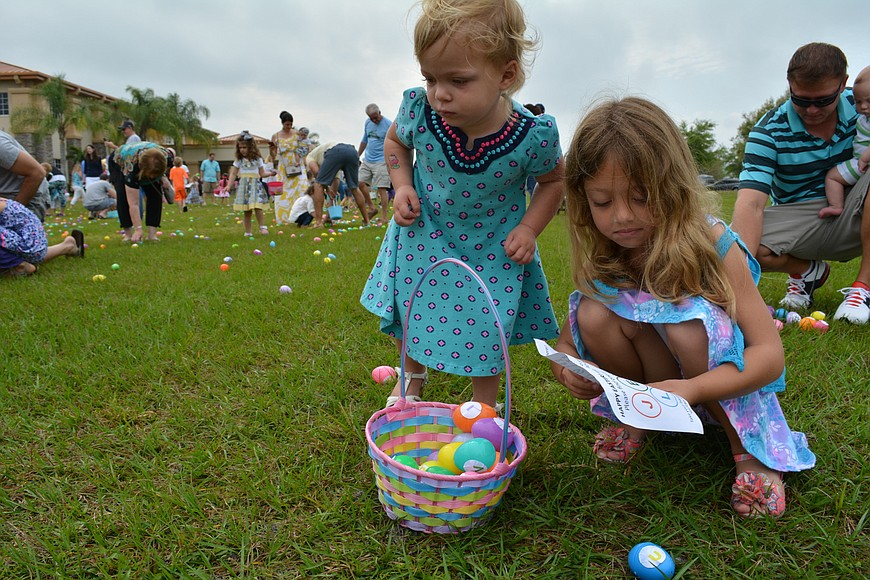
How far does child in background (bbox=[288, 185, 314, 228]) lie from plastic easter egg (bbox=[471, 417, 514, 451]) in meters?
8.86

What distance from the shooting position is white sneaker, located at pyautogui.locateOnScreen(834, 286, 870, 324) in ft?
10.1

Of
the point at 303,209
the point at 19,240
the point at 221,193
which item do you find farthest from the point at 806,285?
the point at 221,193

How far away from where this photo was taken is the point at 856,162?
3203 millimetres

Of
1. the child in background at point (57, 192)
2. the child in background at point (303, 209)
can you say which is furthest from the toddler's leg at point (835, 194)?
the child in background at point (57, 192)

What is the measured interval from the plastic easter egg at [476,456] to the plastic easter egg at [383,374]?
34.7 inches

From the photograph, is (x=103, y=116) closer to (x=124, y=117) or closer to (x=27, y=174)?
(x=124, y=117)

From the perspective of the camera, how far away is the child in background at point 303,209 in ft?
33.1

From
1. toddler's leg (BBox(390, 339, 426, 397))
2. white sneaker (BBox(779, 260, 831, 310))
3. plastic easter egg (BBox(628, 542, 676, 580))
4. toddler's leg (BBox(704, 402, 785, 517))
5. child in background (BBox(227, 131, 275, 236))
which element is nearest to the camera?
plastic easter egg (BBox(628, 542, 676, 580))

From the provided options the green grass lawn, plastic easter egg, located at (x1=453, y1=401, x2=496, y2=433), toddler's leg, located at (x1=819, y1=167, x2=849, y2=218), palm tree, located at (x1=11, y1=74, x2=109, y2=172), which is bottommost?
the green grass lawn

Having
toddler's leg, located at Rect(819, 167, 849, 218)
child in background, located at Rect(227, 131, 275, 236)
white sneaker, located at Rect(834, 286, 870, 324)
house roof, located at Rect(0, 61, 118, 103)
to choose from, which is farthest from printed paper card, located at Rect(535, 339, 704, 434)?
house roof, located at Rect(0, 61, 118, 103)

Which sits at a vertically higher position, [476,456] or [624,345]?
[624,345]

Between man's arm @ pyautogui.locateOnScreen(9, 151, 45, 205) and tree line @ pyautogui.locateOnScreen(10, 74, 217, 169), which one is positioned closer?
man's arm @ pyautogui.locateOnScreen(9, 151, 45, 205)

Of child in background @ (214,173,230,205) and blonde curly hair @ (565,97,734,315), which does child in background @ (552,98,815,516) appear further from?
child in background @ (214,173,230,205)

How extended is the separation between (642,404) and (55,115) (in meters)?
44.4
